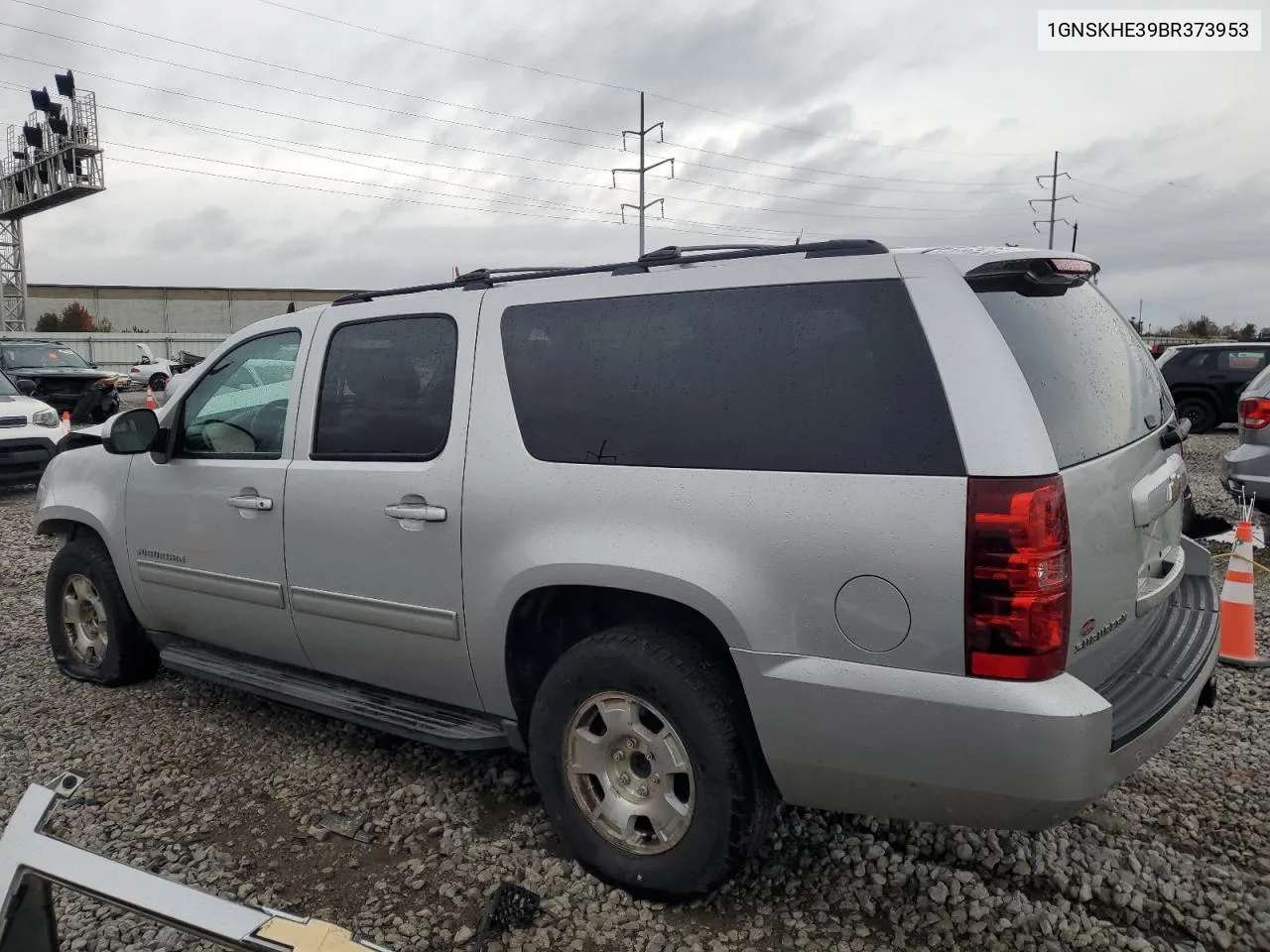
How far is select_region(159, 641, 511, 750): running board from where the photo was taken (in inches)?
128

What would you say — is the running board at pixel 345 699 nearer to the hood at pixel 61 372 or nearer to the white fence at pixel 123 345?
the hood at pixel 61 372

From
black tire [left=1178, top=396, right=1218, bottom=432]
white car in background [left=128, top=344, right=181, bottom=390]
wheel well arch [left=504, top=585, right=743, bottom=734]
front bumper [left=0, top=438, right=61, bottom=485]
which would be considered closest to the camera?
wheel well arch [left=504, top=585, right=743, bottom=734]

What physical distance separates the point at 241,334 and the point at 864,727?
3.14 metres

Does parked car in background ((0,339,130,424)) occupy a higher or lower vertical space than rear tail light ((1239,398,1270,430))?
higher

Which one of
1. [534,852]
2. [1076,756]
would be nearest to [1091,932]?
[1076,756]

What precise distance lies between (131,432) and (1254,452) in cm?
752

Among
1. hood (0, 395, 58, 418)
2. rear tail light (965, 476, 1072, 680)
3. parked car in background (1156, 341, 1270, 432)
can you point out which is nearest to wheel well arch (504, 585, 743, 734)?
rear tail light (965, 476, 1072, 680)

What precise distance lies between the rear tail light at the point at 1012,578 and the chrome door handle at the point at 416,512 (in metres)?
1.72

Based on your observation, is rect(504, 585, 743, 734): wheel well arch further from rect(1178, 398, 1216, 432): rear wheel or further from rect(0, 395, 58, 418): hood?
rect(1178, 398, 1216, 432): rear wheel

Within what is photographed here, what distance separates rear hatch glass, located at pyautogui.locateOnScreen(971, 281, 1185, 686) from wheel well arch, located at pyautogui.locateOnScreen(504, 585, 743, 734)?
1050 millimetres

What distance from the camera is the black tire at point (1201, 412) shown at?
16250 millimetres

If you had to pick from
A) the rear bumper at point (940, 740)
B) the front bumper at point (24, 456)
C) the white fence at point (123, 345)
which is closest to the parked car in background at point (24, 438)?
the front bumper at point (24, 456)

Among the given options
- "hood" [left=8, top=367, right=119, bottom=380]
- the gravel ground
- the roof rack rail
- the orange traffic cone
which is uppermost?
the roof rack rail

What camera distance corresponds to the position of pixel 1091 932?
2.67 meters
